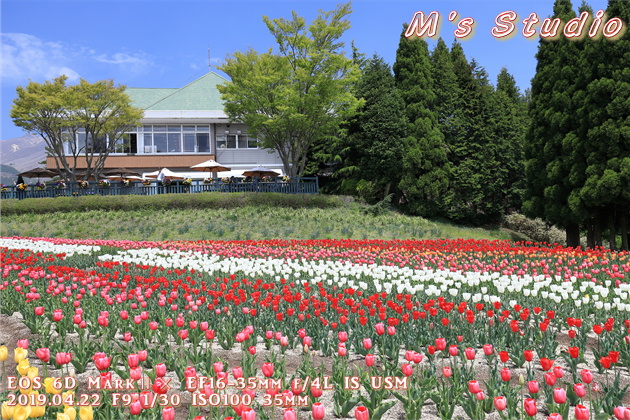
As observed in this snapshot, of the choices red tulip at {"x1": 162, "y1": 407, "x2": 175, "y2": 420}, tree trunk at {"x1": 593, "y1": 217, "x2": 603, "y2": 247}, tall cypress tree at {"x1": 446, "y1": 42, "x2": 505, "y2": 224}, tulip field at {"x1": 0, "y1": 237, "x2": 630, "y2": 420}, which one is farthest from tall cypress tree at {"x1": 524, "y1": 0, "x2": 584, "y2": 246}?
red tulip at {"x1": 162, "y1": 407, "x2": 175, "y2": 420}

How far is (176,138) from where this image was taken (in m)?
39.7

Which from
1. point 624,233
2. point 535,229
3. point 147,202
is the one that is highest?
point 147,202

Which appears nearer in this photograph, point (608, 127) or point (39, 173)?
point (608, 127)

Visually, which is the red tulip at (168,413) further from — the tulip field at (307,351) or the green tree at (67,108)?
the green tree at (67,108)

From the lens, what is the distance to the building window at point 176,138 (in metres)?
39.4

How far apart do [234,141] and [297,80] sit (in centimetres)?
1271

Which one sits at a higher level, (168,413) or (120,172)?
(120,172)

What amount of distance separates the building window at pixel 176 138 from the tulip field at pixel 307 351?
31059mm

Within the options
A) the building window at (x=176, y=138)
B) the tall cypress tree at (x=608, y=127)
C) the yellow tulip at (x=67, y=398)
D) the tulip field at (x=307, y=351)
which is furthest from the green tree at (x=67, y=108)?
the yellow tulip at (x=67, y=398)

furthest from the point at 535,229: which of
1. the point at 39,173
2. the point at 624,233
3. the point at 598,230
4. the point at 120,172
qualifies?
the point at 39,173

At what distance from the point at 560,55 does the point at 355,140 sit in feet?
46.6

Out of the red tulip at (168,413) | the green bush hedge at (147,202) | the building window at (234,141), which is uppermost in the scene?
the building window at (234,141)

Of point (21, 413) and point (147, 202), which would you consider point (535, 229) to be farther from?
point (21, 413)

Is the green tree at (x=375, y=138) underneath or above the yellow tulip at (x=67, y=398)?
above
